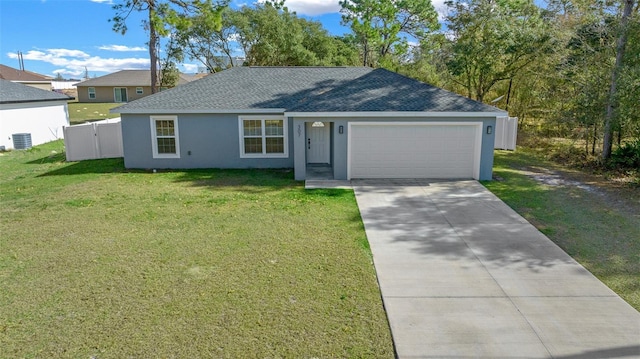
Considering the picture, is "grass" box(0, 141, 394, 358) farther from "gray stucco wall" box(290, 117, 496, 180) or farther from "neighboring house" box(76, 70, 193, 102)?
"neighboring house" box(76, 70, 193, 102)

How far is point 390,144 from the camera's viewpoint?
13.2m

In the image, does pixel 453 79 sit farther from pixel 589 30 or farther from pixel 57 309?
pixel 57 309

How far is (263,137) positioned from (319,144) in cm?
221

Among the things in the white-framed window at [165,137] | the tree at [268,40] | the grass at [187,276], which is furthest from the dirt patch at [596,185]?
the tree at [268,40]

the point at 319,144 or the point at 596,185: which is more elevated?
the point at 319,144

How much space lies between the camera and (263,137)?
14844 millimetres

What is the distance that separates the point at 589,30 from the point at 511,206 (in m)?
9.69

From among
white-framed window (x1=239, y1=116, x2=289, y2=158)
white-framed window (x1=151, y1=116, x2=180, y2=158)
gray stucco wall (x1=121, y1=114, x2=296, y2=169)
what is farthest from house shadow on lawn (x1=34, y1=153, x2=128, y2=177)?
white-framed window (x1=239, y1=116, x2=289, y2=158)

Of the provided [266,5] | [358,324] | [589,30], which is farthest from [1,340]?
[266,5]

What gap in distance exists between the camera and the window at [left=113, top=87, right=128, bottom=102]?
52.4 m

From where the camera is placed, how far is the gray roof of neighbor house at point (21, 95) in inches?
794

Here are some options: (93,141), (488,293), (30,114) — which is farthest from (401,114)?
(30,114)

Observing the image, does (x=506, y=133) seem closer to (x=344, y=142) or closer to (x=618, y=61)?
(x=618, y=61)

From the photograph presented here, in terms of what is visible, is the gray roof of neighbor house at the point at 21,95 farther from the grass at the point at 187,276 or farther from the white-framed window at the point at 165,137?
the grass at the point at 187,276
